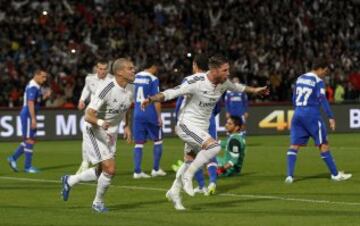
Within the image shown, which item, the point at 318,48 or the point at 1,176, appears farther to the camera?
the point at 318,48

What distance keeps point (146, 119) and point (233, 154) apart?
194 cm

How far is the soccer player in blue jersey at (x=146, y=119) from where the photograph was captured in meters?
20.6

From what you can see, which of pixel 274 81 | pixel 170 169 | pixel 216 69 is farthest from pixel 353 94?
pixel 216 69

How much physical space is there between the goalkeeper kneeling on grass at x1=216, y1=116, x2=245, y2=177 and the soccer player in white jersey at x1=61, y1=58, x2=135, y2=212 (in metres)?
6.23

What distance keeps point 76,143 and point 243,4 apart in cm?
1539

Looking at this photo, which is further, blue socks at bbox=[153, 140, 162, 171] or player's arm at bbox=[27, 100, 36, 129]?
player's arm at bbox=[27, 100, 36, 129]

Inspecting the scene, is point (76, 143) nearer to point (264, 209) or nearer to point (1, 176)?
point (1, 176)

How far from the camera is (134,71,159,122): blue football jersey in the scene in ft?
67.5

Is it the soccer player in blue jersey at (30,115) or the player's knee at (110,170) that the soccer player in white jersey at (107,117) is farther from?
the soccer player in blue jersey at (30,115)

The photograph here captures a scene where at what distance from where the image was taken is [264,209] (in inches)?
569

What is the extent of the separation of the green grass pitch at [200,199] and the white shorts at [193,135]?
92 centimetres

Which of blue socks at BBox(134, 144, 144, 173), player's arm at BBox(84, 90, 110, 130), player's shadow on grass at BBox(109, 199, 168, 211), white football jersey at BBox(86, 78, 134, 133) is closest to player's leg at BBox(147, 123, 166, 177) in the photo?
blue socks at BBox(134, 144, 144, 173)

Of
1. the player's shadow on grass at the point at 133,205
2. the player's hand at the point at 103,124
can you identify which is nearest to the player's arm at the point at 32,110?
the player's shadow on grass at the point at 133,205

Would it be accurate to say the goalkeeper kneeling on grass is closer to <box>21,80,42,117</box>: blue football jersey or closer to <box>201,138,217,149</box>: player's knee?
<box>21,80,42,117</box>: blue football jersey
